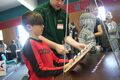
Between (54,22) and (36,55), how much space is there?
0.47 metres

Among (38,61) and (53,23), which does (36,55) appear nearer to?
(38,61)

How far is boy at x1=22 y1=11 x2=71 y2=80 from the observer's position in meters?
0.90

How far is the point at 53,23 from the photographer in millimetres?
1340

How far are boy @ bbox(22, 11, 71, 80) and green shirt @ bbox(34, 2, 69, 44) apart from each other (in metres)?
0.29

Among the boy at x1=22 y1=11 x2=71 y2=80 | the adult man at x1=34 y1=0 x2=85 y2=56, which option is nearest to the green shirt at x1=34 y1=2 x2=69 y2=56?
the adult man at x1=34 y1=0 x2=85 y2=56

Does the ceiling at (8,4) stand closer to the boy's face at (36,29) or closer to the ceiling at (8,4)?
the ceiling at (8,4)

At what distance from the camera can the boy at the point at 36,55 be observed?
0.90 metres

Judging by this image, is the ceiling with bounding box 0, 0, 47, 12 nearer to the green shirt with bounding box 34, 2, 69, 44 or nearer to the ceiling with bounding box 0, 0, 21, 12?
the ceiling with bounding box 0, 0, 21, 12

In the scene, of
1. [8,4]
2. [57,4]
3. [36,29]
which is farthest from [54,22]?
[8,4]

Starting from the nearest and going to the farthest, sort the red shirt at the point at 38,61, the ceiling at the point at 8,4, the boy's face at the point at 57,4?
the red shirt at the point at 38,61 → the boy's face at the point at 57,4 → the ceiling at the point at 8,4

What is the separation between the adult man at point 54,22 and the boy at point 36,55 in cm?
29

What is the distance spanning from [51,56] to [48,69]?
0.14 meters

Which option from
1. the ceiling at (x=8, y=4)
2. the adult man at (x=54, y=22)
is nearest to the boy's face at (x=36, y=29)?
the adult man at (x=54, y=22)

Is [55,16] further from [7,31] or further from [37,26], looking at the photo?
[7,31]
